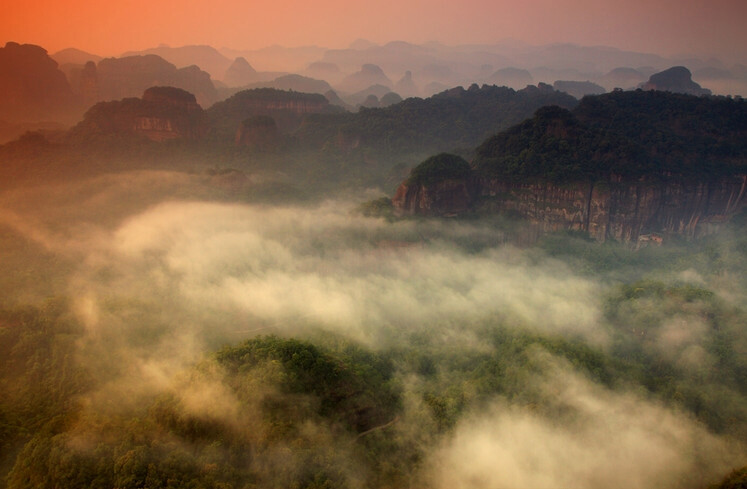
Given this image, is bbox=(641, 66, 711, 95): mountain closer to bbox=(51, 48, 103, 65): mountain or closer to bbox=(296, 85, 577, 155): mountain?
bbox=(296, 85, 577, 155): mountain

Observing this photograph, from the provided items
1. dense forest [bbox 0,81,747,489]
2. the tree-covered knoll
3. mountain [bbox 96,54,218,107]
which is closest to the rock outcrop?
dense forest [bbox 0,81,747,489]

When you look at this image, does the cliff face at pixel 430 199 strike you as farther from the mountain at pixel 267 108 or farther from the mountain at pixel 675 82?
the mountain at pixel 675 82

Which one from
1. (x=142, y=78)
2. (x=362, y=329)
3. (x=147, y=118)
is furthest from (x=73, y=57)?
(x=362, y=329)

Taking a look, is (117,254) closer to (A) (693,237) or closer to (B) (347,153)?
(B) (347,153)

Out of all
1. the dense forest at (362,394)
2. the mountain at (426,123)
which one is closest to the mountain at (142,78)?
the mountain at (426,123)

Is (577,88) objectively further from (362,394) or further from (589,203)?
(362,394)

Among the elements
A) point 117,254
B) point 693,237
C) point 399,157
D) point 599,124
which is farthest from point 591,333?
point 399,157
